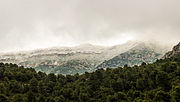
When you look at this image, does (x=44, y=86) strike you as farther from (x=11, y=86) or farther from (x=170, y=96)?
(x=170, y=96)

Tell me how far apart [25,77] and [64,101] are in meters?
50.0

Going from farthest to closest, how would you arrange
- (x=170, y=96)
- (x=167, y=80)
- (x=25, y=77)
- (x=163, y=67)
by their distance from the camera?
(x=25, y=77)
(x=163, y=67)
(x=167, y=80)
(x=170, y=96)

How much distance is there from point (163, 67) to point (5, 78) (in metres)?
91.9

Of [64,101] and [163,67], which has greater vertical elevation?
[163,67]

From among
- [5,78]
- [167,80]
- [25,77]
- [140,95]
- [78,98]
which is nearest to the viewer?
[140,95]

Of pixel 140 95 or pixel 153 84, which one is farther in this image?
pixel 153 84

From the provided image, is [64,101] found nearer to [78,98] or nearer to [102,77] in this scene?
[78,98]

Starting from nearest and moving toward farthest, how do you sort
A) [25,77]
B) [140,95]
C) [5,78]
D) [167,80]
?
[140,95], [167,80], [5,78], [25,77]

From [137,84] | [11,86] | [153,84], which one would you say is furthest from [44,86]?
[153,84]

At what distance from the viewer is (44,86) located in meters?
120

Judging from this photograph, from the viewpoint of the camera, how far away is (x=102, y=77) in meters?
133

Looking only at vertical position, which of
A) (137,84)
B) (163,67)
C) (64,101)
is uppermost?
(163,67)

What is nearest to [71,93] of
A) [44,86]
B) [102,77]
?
[44,86]

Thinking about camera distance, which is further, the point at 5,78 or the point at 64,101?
the point at 5,78
